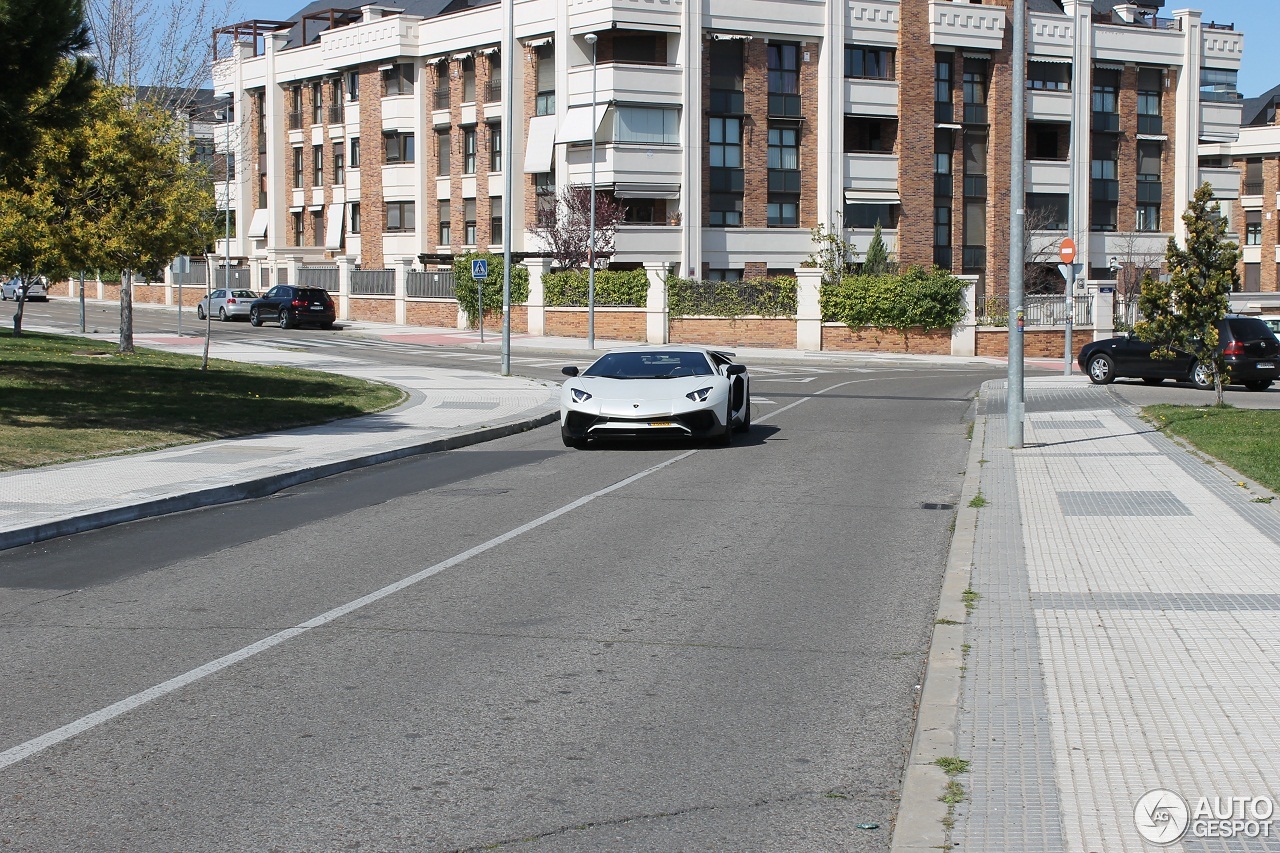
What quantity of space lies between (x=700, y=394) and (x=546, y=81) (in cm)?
4352

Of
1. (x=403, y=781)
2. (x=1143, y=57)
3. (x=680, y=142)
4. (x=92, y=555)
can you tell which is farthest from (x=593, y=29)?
(x=403, y=781)

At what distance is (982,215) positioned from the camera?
2474 inches

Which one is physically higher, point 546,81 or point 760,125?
point 546,81

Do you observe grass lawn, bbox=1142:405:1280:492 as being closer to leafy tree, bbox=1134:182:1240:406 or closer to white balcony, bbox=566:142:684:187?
leafy tree, bbox=1134:182:1240:406

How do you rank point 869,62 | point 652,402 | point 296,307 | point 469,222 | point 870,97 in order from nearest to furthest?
point 652,402
point 296,307
point 870,97
point 869,62
point 469,222

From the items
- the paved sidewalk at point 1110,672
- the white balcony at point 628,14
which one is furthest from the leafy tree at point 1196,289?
the white balcony at point 628,14

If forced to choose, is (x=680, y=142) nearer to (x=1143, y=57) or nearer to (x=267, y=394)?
(x=1143, y=57)

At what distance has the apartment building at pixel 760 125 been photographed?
183 feet

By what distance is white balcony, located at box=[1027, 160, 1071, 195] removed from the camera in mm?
62250

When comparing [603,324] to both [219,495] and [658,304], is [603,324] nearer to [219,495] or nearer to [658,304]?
[658,304]

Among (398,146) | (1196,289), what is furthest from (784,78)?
(1196,289)

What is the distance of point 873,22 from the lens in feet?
191

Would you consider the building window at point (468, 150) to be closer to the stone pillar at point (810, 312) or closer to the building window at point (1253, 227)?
the stone pillar at point (810, 312)

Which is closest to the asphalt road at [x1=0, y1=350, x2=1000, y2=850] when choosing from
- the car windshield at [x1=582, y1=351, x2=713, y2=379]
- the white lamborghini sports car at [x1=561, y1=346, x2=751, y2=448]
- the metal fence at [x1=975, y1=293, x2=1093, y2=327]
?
the white lamborghini sports car at [x1=561, y1=346, x2=751, y2=448]
